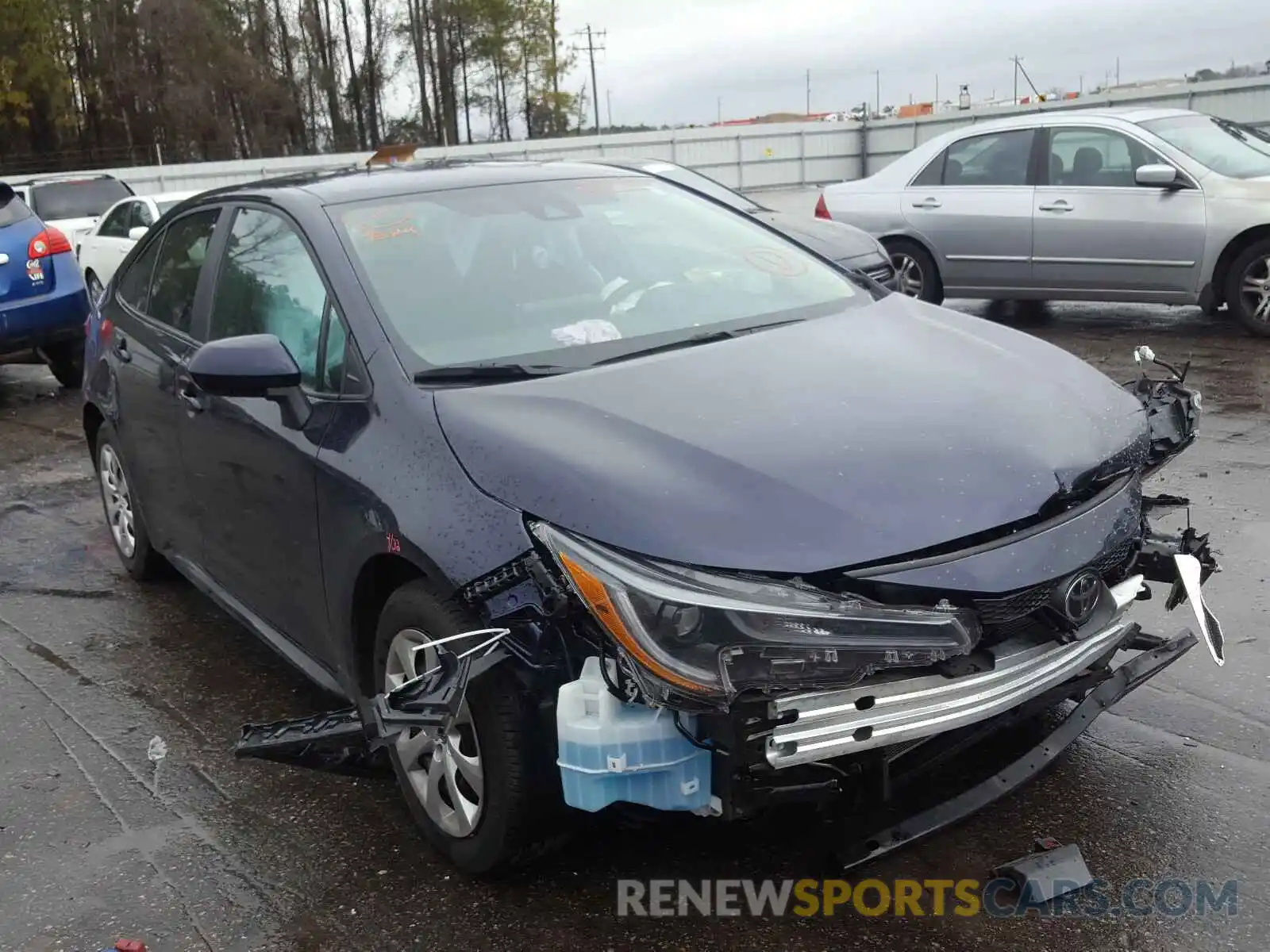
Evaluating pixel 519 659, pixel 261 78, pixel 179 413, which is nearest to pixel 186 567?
pixel 179 413

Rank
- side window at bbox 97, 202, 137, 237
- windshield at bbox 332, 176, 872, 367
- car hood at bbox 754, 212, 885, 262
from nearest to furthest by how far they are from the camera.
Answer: windshield at bbox 332, 176, 872, 367, car hood at bbox 754, 212, 885, 262, side window at bbox 97, 202, 137, 237

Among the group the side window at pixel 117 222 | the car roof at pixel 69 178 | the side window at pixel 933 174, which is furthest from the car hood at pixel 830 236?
the car roof at pixel 69 178

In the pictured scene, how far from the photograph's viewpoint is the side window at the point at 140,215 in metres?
13.6

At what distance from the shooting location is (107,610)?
16.6ft

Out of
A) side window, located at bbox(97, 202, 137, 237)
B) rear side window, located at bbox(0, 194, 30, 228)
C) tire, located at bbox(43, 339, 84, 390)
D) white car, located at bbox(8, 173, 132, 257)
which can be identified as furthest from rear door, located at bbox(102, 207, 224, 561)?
white car, located at bbox(8, 173, 132, 257)

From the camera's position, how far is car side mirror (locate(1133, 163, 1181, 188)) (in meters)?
8.77

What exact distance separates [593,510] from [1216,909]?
63.2 inches

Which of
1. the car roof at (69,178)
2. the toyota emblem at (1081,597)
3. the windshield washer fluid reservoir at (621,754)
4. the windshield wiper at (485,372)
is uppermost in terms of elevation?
the car roof at (69,178)

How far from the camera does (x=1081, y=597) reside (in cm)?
259

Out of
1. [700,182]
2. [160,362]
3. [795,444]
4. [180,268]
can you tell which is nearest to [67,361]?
[700,182]

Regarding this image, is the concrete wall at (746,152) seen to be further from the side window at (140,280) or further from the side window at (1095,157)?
the side window at (140,280)

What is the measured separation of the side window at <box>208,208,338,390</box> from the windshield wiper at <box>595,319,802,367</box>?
77 cm

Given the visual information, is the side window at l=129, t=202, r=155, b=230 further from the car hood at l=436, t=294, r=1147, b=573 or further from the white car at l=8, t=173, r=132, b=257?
the car hood at l=436, t=294, r=1147, b=573

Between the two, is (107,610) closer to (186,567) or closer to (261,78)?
(186,567)
